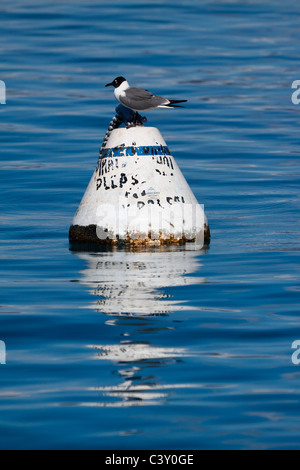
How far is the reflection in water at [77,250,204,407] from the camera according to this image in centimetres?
536

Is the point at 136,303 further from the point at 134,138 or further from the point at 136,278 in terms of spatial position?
the point at 134,138

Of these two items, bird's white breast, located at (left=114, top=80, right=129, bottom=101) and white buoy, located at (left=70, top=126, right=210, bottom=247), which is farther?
bird's white breast, located at (left=114, top=80, right=129, bottom=101)

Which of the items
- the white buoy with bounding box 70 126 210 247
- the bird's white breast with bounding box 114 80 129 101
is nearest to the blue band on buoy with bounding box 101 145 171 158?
the white buoy with bounding box 70 126 210 247

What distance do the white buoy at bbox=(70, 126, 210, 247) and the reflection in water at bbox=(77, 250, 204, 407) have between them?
0.21 meters

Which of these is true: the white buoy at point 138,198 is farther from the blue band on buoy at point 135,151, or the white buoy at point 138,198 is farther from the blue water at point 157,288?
the blue water at point 157,288

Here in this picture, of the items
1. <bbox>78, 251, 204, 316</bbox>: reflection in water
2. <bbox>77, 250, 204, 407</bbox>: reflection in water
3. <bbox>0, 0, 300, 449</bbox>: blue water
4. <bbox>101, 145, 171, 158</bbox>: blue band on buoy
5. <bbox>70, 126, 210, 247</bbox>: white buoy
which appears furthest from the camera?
<bbox>101, 145, 171, 158</bbox>: blue band on buoy

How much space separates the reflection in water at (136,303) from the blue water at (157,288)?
16mm

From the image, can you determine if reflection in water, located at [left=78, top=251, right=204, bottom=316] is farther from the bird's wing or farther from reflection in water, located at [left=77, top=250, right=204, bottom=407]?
the bird's wing

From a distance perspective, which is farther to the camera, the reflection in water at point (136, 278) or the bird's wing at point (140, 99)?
the bird's wing at point (140, 99)

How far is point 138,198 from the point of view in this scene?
370 inches

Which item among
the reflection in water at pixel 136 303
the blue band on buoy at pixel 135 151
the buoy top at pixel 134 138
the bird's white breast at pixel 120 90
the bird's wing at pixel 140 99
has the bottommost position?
the reflection in water at pixel 136 303

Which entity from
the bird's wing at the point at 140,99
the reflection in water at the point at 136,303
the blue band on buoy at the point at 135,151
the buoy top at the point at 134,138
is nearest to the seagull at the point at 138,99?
the bird's wing at the point at 140,99

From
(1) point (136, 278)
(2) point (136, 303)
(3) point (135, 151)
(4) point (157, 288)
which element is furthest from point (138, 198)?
(2) point (136, 303)

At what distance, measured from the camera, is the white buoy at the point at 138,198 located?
9406mm
